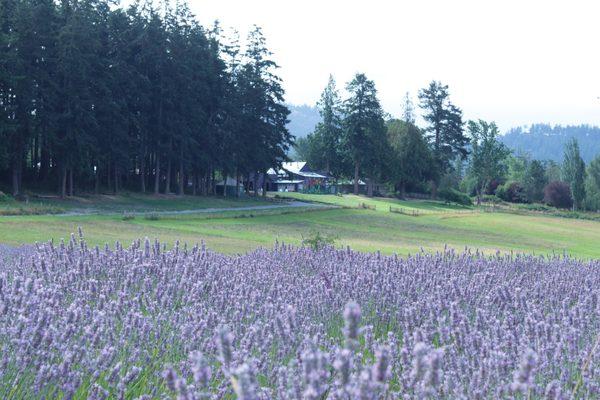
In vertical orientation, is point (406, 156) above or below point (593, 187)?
above

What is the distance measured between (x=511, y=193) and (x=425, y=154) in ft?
81.7

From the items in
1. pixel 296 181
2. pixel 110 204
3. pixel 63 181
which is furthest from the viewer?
pixel 296 181

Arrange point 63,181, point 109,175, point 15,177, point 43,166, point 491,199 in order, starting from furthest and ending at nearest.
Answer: point 491,199 → point 109,175 → point 43,166 → point 63,181 → point 15,177

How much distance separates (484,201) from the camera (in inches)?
4651

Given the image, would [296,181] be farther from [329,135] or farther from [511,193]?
[511,193]

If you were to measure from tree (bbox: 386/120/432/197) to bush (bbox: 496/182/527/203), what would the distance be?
1983 cm

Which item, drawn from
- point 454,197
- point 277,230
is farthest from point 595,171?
point 277,230

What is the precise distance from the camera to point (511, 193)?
400 ft

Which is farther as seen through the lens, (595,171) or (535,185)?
(535,185)

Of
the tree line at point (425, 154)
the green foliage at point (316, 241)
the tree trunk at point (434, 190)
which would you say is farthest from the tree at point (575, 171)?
the green foliage at point (316, 241)

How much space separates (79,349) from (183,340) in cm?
116

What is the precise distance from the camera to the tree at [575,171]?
104312 millimetres

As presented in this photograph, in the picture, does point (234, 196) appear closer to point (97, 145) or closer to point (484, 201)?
point (97, 145)

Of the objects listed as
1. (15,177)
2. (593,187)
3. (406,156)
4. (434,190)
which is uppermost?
(406,156)
